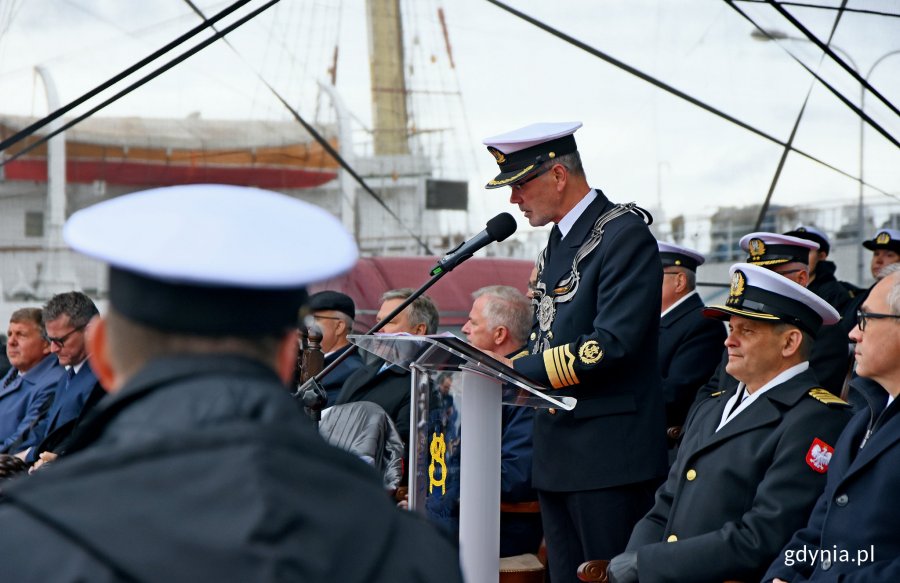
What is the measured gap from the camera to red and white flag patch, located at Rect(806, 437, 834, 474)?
9.86 feet

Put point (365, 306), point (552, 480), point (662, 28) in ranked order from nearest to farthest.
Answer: point (552, 480) → point (662, 28) → point (365, 306)

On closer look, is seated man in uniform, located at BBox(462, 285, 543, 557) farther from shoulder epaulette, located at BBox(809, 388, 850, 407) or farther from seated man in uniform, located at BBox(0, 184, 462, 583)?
seated man in uniform, located at BBox(0, 184, 462, 583)

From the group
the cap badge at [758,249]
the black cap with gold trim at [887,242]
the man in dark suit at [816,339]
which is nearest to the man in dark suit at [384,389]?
the man in dark suit at [816,339]

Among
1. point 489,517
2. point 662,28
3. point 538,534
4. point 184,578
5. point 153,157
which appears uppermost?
point 662,28

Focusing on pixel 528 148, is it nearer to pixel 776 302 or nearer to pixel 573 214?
pixel 573 214

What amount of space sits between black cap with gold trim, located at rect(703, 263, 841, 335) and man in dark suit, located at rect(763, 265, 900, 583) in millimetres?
249

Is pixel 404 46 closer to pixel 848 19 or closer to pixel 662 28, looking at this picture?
pixel 662 28

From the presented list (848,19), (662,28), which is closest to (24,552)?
(848,19)

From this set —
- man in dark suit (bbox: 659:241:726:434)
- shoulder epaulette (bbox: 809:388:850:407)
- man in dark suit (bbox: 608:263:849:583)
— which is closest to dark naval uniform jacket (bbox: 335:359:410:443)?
man in dark suit (bbox: 659:241:726:434)

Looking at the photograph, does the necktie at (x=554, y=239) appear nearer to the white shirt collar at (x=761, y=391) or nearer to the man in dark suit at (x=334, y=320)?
the white shirt collar at (x=761, y=391)

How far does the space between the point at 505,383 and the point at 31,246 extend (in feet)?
21.8

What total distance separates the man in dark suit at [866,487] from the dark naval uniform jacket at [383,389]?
2132 mm

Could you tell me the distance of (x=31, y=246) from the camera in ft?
29.0

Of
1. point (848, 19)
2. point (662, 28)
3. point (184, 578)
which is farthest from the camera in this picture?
point (662, 28)
